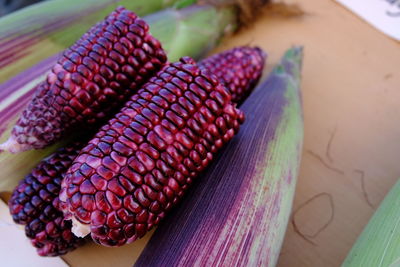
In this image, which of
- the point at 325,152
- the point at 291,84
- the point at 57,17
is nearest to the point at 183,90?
the point at 291,84

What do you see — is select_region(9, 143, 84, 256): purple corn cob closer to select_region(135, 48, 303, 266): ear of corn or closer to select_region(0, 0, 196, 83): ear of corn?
select_region(135, 48, 303, 266): ear of corn

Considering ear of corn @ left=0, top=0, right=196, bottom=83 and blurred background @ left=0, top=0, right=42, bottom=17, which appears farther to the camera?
blurred background @ left=0, top=0, right=42, bottom=17

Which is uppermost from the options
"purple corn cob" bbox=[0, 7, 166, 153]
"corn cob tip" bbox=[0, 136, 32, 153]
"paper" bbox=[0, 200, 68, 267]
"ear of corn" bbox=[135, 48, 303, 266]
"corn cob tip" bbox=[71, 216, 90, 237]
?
"purple corn cob" bbox=[0, 7, 166, 153]

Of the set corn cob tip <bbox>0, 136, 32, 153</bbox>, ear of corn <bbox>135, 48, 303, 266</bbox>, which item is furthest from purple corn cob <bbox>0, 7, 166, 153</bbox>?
ear of corn <bbox>135, 48, 303, 266</bbox>

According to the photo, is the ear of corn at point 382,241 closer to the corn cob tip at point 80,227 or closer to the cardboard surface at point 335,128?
the cardboard surface at point 335,128

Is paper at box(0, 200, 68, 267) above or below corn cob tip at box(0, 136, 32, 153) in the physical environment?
below

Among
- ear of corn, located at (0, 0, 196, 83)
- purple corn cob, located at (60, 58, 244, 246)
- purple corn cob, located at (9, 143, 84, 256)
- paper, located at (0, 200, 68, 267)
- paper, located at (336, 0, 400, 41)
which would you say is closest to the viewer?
purple corn cob, located at (60, 58, 244, 246)

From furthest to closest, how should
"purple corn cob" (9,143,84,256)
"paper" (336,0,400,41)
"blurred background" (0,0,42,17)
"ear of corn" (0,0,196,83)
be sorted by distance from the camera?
"blurred background" (0,0,42,17), "paper" (336,0,400,41), "ear of corn" (0,0,196,83), "purple corn cob" (9,143,84,256)
